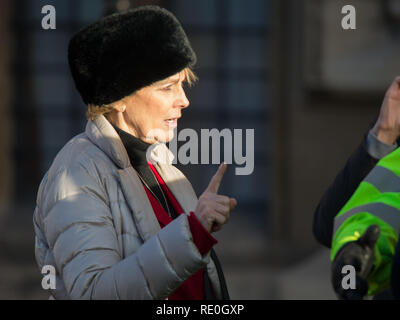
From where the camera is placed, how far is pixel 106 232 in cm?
179

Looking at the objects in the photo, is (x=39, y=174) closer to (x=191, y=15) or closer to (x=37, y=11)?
(x=37, y=11)

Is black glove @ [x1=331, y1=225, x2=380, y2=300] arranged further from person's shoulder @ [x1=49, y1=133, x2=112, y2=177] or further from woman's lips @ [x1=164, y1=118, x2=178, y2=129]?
person's shoulder @ [x1=49, y1=133, x2=112, y2=177]

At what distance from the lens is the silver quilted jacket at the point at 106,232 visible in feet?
5.68

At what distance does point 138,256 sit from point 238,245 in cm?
518

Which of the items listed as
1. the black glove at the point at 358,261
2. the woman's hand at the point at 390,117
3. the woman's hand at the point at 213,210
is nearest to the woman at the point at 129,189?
the woman's hand at the point at 213,210

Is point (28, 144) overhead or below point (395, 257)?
below

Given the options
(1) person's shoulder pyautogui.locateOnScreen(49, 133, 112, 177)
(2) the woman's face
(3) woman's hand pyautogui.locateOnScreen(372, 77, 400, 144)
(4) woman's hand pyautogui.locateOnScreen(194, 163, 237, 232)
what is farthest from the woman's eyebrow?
(3) woman's hand pyautogui.locateOnScreen(372, 77, 400, 144)

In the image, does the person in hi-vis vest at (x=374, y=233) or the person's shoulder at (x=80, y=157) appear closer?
the person in hi-vis vest at (x=374, y=233)

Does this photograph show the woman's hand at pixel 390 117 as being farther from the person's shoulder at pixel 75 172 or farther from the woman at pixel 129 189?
the person's shoulder at pixel 75 172

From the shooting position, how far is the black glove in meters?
1.65

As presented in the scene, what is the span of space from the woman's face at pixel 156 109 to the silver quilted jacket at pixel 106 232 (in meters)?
0.07

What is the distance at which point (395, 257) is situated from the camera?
1.58 meters

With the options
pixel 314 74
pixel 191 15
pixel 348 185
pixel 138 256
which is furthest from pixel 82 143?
pixel 191 15

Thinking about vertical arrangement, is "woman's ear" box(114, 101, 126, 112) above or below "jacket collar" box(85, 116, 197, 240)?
above
